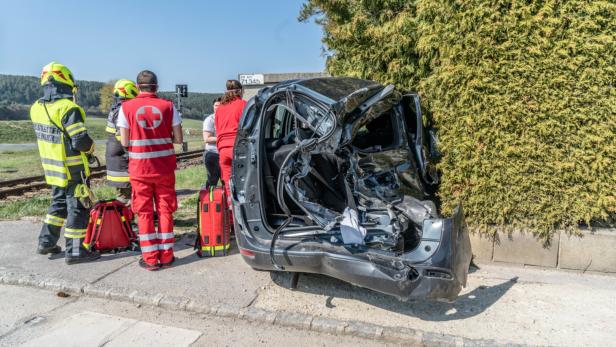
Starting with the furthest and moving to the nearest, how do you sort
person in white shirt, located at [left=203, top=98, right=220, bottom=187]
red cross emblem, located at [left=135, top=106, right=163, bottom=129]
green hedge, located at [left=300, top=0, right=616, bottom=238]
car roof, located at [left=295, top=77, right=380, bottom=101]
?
person in white shirt, located at [left=203, top=98, right=220, bottom=187], red cross emblem, located at [left=135, top=106, right=163, bottom=129], green hedge, located at [left=300, top=0, right=616, bottom=238], car roof, located at [left=295, top=77, right=380, bottom=101]

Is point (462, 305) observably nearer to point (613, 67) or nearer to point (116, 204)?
point (613, 67)

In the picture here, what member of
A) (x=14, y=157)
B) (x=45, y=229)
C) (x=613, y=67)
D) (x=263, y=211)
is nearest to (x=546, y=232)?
(x=613, y=67)

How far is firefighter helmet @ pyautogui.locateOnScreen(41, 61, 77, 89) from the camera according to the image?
4812 millimetres

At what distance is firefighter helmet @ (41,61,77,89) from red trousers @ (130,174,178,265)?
4.83 ft

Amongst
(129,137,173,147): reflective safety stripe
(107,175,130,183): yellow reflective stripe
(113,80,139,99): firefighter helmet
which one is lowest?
(107,175,130,183): yellow reflective stripe

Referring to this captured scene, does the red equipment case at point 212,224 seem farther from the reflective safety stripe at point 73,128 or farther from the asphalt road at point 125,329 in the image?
the reflective safety stripe at point 73,128

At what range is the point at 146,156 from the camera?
14.7 ft

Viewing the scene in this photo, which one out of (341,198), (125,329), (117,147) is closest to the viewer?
(125,329)

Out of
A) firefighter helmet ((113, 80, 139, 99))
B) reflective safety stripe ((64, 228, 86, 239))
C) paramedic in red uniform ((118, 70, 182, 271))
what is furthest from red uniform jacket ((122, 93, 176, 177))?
firefighter helmet ((113, 80, 139, 99))

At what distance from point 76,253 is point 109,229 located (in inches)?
17.3

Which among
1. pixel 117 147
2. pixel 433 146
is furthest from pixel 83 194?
pixel 433 146

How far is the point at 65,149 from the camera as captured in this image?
481cm

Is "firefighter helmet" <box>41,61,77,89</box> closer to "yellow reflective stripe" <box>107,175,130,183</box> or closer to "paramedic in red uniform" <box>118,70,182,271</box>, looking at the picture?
"paramedic in red uniform" <box>118,70,182,271</box>

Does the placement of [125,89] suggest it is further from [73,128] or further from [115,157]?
[73,128]
